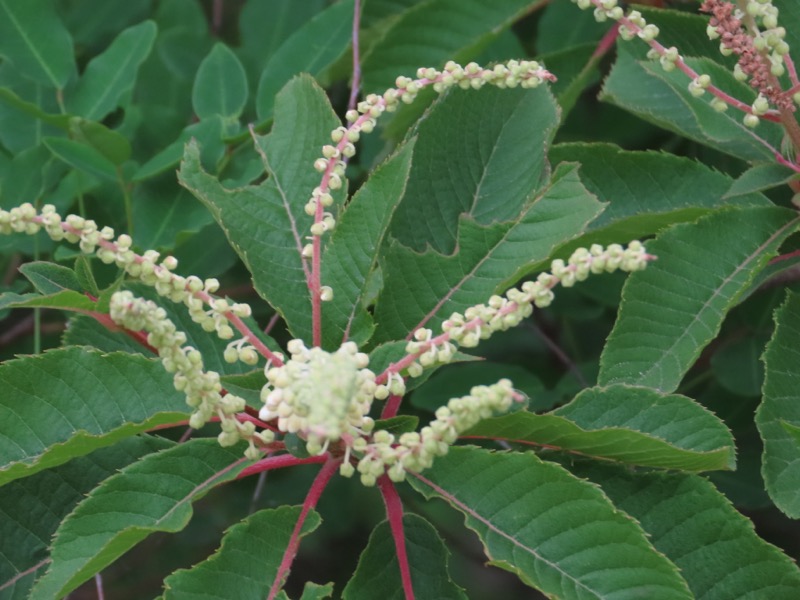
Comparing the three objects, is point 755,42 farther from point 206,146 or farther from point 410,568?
point 206,146

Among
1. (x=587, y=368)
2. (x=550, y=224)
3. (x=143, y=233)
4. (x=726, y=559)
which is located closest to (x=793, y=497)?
(x=726, y=559)

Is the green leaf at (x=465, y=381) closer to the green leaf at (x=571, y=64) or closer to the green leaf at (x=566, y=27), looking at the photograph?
the green leaf at (x=571, y=64)

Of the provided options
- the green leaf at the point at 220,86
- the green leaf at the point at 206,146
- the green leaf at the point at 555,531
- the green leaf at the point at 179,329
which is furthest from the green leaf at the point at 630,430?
the green leaf at the point at 220,86

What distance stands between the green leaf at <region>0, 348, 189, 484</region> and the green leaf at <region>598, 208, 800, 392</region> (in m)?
0.66

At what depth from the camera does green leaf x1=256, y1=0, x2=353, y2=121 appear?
1938 millimetres

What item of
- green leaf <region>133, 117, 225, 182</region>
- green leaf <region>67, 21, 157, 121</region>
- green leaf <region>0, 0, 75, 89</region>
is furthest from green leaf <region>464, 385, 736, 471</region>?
green leaf <region>0, 0, 75, 89</region>

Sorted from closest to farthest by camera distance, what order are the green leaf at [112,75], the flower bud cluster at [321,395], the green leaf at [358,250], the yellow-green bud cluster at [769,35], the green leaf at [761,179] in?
the flower bud cluster at [321,395]
the yellow-green bud cluster at [769,35]
the green leaf at [358,250]
the green leaf at [761,179]
the green leaf at [112,75]

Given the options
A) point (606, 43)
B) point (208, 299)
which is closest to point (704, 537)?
point (208, 299)

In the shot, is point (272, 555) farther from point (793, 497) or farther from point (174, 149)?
point (174, 149)

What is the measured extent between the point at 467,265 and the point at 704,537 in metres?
0.51

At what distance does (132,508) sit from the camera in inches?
50.4

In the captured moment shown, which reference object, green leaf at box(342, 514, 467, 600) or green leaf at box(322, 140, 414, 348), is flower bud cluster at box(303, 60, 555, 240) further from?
green leaf at box(342, 514, 467, 600)

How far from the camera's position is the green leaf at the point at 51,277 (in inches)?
54.4

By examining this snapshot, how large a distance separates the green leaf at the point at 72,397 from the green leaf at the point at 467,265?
0.34m
